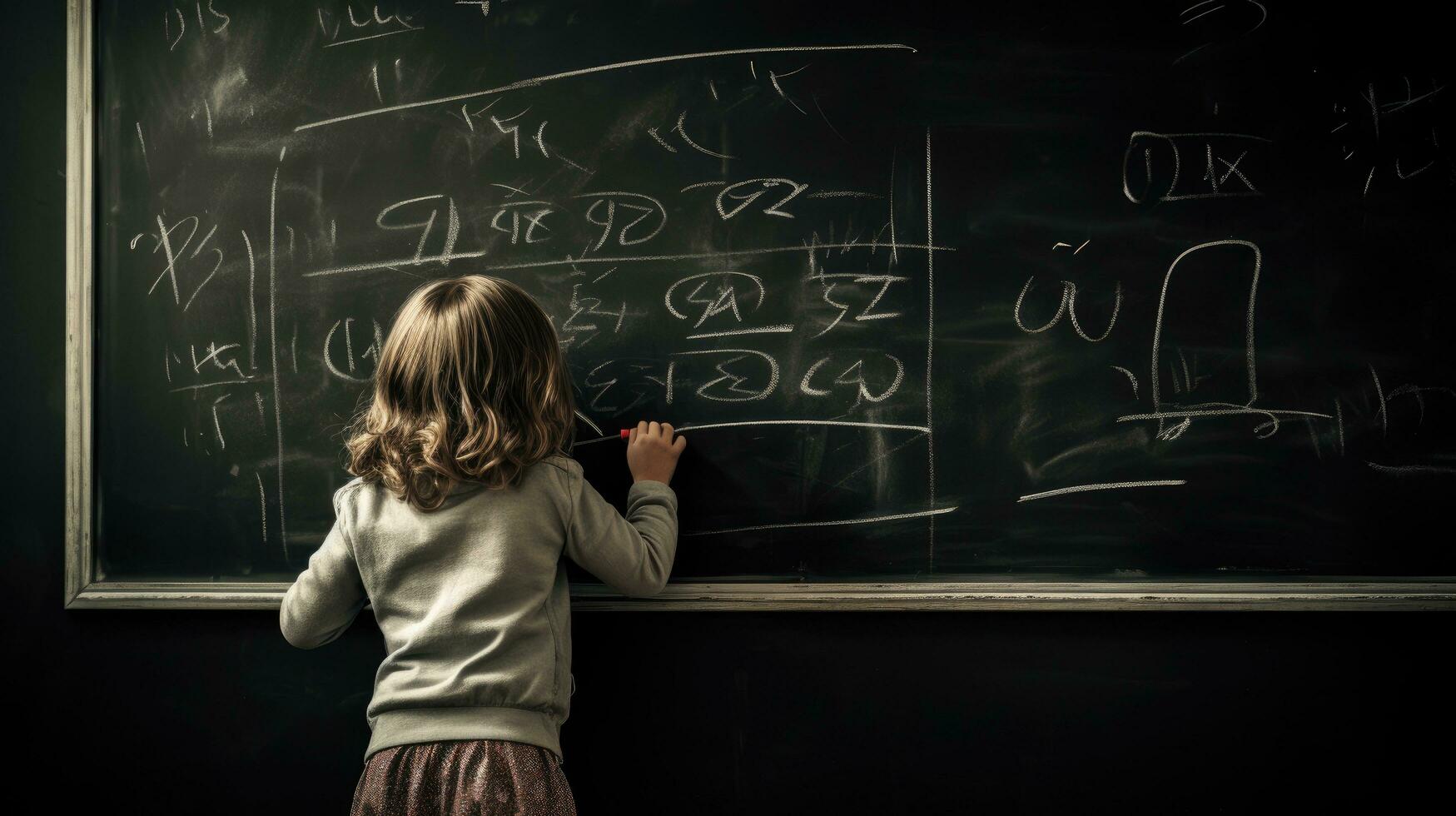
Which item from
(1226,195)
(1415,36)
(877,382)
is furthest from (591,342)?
(1415,36)

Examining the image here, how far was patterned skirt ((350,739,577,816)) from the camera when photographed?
53.0 inches

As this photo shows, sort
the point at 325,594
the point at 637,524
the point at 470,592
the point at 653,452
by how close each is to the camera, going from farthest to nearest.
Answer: the point at 653,452
the point at 637,524
the point at 325,594
the point at 470,592

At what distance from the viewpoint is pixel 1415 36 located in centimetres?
→ 172

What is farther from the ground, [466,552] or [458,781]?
[466,552]

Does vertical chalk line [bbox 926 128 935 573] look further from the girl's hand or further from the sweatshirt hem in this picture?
the sweatshirt hem

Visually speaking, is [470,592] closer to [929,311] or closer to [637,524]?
[637,524]

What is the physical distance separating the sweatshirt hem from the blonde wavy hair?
1.10ft

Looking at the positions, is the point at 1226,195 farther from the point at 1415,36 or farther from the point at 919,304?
the point at 919,304

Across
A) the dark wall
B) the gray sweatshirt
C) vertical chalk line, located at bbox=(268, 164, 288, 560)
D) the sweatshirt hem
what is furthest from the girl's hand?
vertical chalk line, located at bbox=(268, 164, 288, 560)

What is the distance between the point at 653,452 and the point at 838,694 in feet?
2.14

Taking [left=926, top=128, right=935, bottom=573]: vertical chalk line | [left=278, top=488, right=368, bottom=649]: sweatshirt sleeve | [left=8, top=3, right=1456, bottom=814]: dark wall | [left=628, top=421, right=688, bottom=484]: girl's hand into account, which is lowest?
[left=8, top=3, right=1456, bottom=814]: dark wall

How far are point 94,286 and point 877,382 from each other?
168cm

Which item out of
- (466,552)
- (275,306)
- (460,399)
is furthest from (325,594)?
(275,306)

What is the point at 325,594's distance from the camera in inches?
58.4
